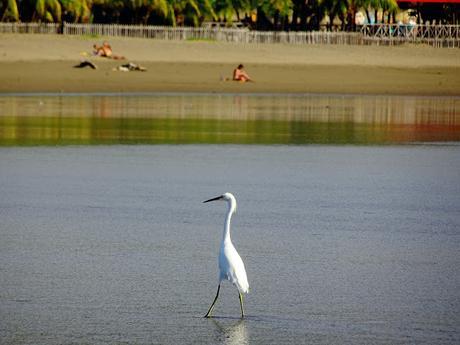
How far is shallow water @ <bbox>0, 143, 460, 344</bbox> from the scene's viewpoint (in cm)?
961

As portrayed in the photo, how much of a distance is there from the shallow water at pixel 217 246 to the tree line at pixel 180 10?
3979 centimetres

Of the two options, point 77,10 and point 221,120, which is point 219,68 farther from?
point 221,120

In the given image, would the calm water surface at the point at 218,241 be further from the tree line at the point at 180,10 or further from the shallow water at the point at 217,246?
the tree line at the point at 180,10

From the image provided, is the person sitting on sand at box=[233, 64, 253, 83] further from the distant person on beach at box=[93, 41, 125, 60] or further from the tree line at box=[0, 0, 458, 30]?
the tree line at box=[0, 0, 458, 30]

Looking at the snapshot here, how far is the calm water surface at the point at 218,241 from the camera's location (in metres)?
9.63

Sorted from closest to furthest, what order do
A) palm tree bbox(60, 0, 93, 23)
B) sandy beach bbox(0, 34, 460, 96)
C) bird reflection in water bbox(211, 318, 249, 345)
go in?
bird reflection in water bbox(211, 318, 249, 345), sandy beach bbox(0, 34, 460, 96), palm tree bbox(60, 0, 93, 23)

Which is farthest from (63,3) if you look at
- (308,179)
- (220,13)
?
(308,179)

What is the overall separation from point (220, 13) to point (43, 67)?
1199 inches

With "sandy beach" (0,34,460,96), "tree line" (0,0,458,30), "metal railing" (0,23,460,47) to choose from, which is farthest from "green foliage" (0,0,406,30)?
"sandy beach" (0,34,460,96)

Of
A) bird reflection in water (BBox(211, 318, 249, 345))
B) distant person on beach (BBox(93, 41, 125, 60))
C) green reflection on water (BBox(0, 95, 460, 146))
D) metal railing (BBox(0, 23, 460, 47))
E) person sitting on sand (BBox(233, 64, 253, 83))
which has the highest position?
metal railing (BBox(0, 23, 460, 47))

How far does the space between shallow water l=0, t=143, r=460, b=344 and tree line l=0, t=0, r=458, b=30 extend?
3979 cm

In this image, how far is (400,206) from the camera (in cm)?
1585

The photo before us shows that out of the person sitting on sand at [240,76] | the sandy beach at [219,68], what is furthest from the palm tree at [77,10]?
the person sitting on sand at [240,76]

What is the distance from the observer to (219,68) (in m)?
45.6
